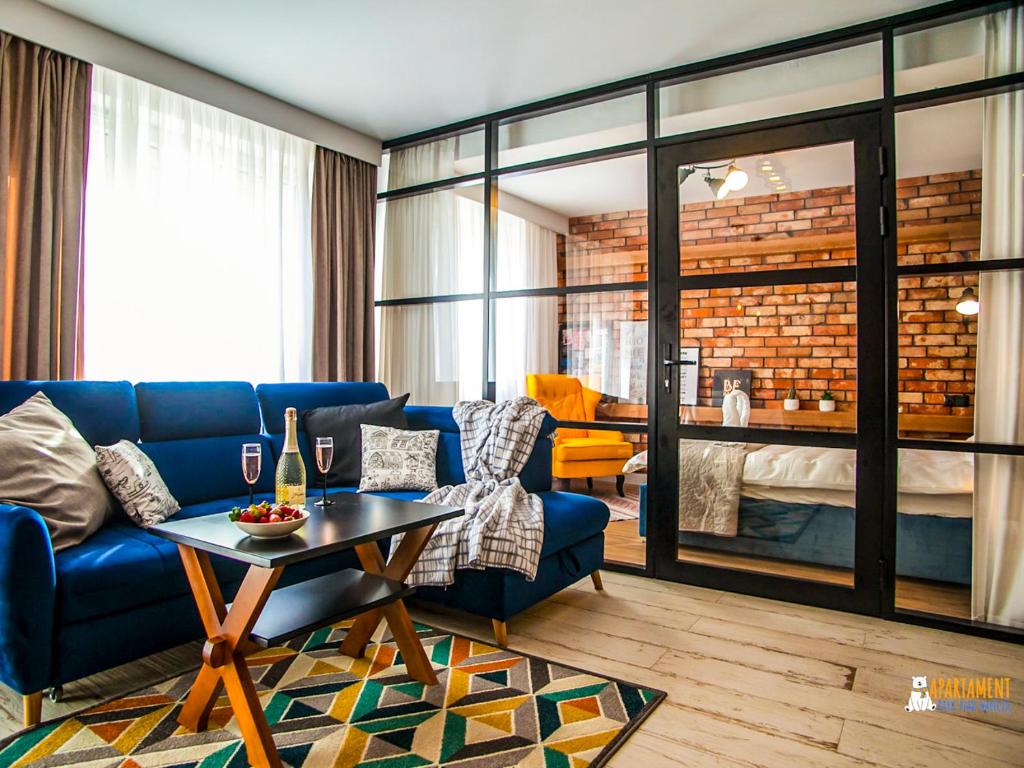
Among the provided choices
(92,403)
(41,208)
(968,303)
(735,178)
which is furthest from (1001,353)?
(41,208)

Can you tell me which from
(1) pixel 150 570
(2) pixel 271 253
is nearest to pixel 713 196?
(2) pixel 271 253

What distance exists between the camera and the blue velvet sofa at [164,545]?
1.91m

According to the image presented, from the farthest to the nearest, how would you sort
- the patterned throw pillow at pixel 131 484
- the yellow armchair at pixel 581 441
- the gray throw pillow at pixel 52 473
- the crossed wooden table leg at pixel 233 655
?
the yellow armchair at pixel 581 441 → the patterned throw pillow at pixel 131 484 → the gray throw pillow at pixel 52 473 → the crossed wooden table leg at pixel 233 655

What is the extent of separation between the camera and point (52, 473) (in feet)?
7.45

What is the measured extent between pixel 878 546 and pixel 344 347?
127 inches

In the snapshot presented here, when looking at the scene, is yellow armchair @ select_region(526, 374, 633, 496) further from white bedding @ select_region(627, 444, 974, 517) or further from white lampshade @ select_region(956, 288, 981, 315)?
white lampshade @ select_region(956, 288, 981, 315)

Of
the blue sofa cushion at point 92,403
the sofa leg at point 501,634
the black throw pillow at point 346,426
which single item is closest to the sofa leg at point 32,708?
the blue sofa cushion at point 92,403

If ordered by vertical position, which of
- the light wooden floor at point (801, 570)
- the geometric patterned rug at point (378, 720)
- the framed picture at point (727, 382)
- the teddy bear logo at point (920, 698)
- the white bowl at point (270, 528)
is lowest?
the teddy bear logo at point (920, 698)

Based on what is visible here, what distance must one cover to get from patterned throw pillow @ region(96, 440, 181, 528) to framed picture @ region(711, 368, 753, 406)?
2495 millimetres

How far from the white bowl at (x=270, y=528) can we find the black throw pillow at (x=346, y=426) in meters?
1.46

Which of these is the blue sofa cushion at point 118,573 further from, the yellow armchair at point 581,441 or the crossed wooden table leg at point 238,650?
the yellow armchair at point 581,441

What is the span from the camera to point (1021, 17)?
268 cm

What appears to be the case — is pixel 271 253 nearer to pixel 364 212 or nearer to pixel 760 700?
pixel 364 212

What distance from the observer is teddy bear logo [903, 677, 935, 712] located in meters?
2.10
